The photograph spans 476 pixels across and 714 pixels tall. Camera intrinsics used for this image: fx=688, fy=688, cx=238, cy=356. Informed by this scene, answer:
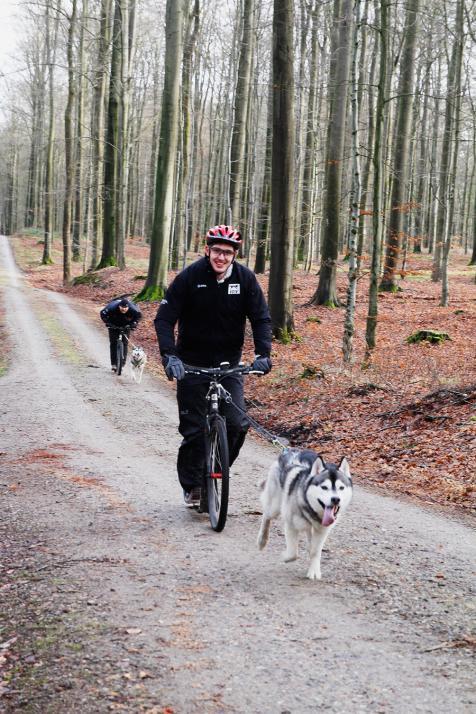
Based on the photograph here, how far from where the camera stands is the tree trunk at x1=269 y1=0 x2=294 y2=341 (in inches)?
632

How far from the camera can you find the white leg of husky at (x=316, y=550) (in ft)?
15.8

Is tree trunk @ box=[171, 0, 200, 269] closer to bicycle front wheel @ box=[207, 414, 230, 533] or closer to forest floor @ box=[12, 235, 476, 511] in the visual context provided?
forest floor @ box=[12, 235, 476, 511]

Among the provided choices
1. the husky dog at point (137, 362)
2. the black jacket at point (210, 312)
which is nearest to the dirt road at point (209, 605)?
the black jacket at point (210, 312)

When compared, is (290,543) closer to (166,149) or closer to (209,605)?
(209,605)

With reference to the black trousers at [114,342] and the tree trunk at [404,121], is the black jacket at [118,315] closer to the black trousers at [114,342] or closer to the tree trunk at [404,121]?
the black trousers at [114,342]

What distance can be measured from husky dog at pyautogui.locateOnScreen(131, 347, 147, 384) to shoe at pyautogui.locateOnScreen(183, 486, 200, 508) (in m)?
8.45

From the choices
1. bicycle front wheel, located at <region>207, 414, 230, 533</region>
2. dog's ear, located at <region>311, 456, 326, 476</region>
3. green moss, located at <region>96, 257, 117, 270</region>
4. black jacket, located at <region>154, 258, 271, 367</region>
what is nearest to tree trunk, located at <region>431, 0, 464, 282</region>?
green moss, located at <region>96, 257, 117, 270</region>

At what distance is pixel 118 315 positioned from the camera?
15.3 meters

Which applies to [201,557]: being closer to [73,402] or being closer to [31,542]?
[31,542]

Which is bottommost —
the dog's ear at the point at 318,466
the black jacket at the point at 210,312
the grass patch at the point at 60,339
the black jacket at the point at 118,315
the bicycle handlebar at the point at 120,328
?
the grass patch at the point at 60,339

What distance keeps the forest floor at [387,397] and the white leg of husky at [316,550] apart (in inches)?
122

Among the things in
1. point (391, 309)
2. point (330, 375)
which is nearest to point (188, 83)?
point (391, 309)

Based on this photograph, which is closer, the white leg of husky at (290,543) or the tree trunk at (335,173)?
the white leg of husky at (290,543)

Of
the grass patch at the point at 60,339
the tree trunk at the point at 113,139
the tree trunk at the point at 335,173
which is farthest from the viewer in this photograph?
the tree trunk at the point at 113,139
